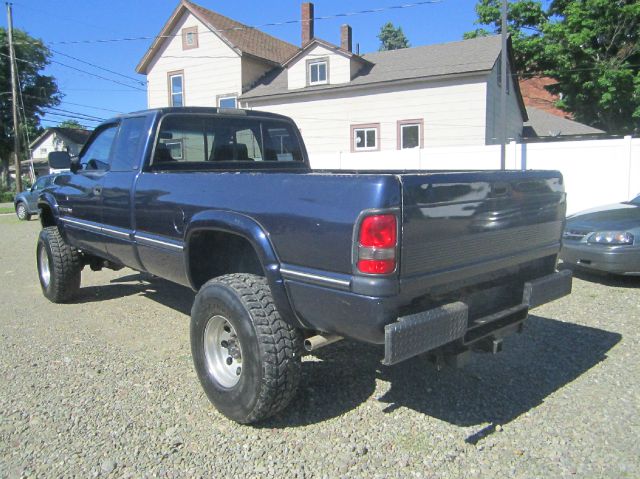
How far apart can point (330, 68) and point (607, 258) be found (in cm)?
1639

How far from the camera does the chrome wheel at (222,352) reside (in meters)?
3.42

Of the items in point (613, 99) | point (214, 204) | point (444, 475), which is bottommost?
point (444, 475)

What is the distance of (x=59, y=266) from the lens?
582cm

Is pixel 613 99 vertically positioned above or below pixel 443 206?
above

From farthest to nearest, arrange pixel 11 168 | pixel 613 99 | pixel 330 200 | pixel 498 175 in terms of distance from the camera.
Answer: pixel 11 168, pixel 613 99, pixel 498 175, pixel 330 200

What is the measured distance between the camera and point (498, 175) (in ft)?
10.5

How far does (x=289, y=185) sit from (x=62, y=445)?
6.48ft

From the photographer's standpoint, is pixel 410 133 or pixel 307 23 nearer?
pixel 410 133

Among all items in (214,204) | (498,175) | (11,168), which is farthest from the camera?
(11,168)

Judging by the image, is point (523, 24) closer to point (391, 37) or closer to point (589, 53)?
point (589, 53)

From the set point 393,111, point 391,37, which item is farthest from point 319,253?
point 391,37

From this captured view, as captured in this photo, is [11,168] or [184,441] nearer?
[184,441]

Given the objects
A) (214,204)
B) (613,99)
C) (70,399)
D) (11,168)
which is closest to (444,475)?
(214,204)

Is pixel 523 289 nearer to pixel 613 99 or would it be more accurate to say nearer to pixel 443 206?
pixel 443 206
